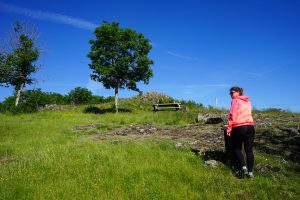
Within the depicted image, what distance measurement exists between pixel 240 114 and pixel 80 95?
321 feet

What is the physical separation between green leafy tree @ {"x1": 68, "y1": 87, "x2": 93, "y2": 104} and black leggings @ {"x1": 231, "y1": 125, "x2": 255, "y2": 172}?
9649 centimetres

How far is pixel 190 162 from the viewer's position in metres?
9.35

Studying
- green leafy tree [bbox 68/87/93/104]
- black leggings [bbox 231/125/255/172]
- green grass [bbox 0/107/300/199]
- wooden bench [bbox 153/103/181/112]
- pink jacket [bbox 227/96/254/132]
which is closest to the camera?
green grass [bbox 0/107/300/199]

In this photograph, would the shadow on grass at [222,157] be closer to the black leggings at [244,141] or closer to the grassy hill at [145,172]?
the grassy hill at [145,172]

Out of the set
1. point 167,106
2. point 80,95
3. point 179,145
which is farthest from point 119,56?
point 80,95

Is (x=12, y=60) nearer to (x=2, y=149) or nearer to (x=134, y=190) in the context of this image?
(x=2, y=149)

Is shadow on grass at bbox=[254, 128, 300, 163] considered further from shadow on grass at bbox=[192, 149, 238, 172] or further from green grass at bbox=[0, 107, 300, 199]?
shadow on grass at bbox=[192, 149, 238, 172]

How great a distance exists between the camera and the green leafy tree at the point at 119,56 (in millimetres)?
38875

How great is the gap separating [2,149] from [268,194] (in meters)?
9.62

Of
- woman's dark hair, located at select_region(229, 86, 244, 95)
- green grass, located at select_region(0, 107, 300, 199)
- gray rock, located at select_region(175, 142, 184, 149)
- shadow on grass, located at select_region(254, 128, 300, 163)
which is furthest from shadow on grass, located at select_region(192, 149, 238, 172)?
woman's dark hair, located at select_region(229, 86, 244, 95)

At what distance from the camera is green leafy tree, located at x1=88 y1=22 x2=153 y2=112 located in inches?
1531

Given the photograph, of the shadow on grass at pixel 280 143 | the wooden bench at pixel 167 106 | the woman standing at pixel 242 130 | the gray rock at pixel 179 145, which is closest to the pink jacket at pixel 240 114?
the woman standing at pixel 242 130

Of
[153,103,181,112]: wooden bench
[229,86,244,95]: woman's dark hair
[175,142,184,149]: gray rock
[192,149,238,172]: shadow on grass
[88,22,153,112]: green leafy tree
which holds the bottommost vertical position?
[192,149,238,172]: shadow on grass

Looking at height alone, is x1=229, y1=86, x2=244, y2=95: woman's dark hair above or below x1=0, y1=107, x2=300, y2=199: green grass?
above
